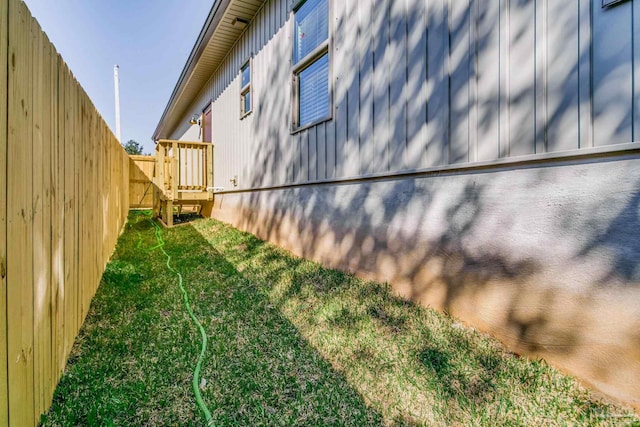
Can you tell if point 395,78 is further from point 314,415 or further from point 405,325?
point 314,415

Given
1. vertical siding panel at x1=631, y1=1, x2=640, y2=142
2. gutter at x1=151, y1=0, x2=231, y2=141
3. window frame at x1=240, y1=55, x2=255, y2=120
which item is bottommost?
vertical siding panel at x1=631, y1=1, x2=640, y2=142

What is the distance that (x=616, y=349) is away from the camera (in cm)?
153

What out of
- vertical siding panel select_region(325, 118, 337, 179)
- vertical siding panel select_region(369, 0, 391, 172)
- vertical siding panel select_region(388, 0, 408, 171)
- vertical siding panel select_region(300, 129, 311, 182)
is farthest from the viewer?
vertical siding panel select_region(300, 129, 311, 182)

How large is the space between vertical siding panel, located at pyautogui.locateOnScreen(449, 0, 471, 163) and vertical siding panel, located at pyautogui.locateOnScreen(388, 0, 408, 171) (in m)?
0.34

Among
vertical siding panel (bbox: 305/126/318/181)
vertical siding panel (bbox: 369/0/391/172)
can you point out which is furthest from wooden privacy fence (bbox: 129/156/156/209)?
vertical siding panel (bbox: 369/0/391/172)

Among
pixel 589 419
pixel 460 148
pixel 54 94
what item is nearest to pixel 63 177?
pixel 54 94

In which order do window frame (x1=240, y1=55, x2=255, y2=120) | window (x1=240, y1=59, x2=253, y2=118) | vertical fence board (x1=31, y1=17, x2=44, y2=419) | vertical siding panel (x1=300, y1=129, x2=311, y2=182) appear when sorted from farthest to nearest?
window (x1=240, y1=59, x2=253, y2=118) → window frame (x1=240, y1=55, x2=255, y2=120) → vertical siding panel (x1=300, y1=129, x2=311, y2=182) → vertical fence board (x1=31, y1=17, x2=44, y2=419)

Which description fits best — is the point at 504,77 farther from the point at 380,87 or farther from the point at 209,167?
the point at 209,167

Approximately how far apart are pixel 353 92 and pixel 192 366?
266 cm

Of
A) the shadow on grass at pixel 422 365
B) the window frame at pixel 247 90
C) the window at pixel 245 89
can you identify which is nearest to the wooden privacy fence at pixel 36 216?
the shadow on grass at pixel 422 365

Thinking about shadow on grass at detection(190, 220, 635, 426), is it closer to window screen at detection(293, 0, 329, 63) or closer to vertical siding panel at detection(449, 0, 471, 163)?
vertical siding panel at detection(449, 0, 471, 163)

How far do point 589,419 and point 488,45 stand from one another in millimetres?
2052

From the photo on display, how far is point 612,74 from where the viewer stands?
160cm

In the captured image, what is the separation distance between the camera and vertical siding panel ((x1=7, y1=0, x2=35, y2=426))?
1.13 meters
